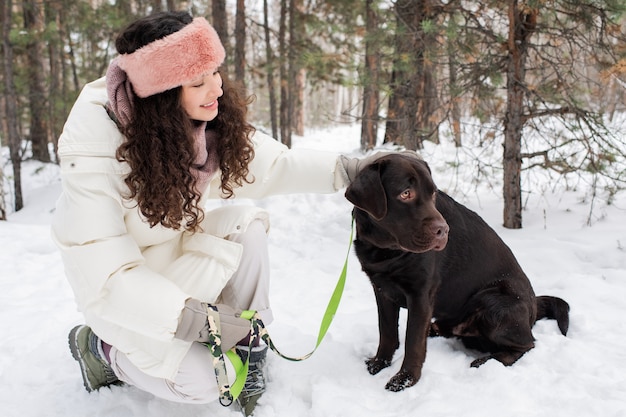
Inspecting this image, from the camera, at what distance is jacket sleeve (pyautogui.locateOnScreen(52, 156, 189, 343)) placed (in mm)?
1835

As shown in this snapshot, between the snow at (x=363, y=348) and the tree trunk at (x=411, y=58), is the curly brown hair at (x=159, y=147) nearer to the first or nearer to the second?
the snow at (x=363, y=348)

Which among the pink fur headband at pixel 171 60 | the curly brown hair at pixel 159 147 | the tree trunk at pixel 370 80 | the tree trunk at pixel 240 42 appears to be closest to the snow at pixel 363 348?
the curly brown hair at pixel 159 147

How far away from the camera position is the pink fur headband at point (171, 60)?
1.81m

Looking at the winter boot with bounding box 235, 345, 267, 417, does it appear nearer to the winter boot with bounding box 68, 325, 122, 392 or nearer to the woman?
the woman

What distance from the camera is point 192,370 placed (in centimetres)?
198

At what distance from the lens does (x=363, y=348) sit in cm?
274

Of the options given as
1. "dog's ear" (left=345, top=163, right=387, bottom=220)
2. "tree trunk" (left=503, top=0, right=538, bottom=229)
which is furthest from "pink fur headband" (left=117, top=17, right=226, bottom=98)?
"tree trunk" (left=503, top=0, right=538, bottom=229)

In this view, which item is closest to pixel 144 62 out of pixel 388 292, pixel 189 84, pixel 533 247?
pixel 189 84

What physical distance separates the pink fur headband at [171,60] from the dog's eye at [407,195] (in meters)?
0.97

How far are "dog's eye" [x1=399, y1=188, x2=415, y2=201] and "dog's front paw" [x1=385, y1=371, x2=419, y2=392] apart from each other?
84 centimetres

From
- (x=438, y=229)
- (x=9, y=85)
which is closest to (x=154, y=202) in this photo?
(x=438, y=229)

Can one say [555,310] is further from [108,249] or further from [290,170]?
[108,249]

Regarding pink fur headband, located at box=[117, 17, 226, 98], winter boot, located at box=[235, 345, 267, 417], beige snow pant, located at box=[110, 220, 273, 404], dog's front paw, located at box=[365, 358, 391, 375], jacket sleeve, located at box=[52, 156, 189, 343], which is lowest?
dog's front paw, located at box=[365, 358, 391, 375]

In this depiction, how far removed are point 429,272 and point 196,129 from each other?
1.25 metres
